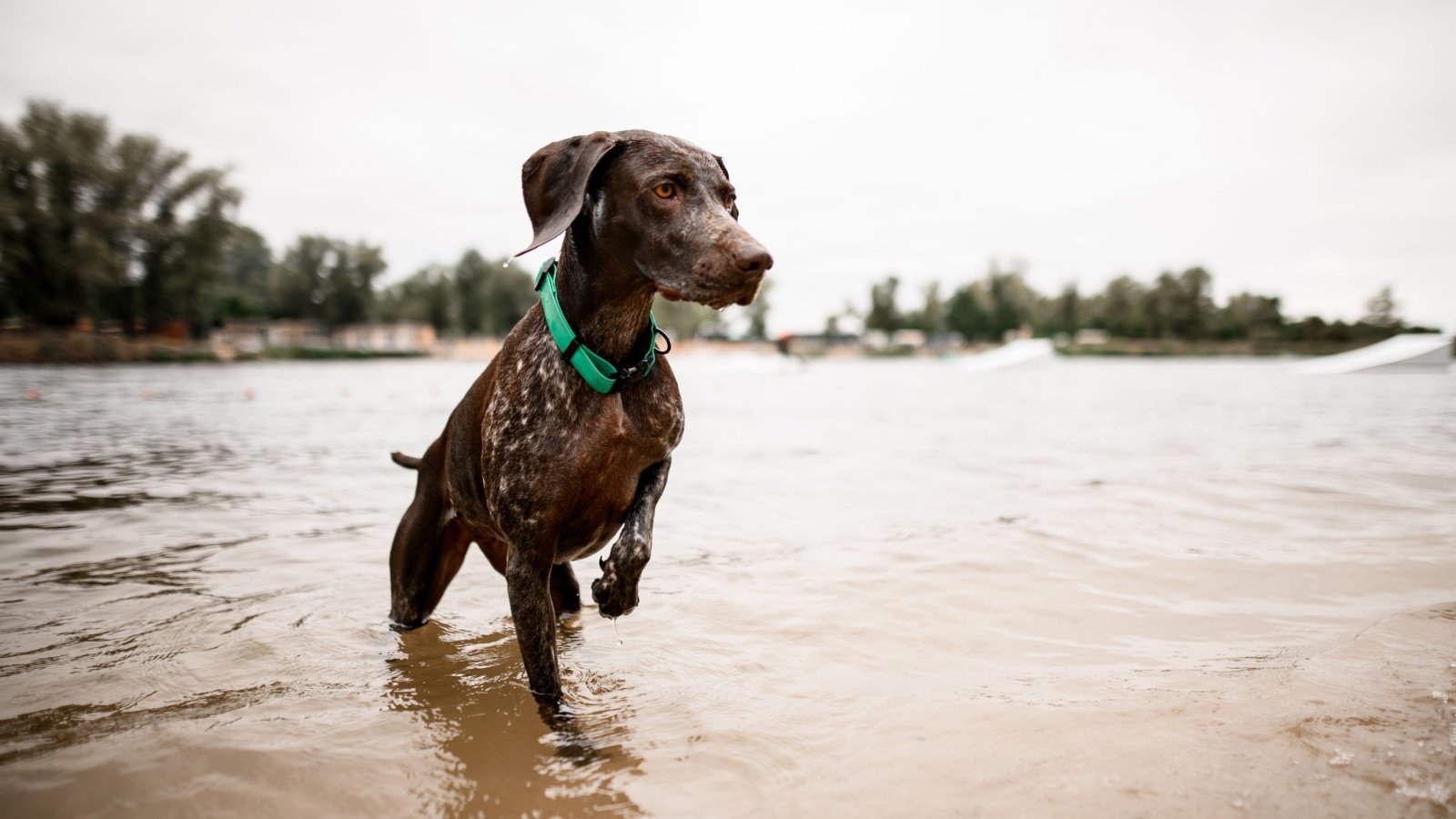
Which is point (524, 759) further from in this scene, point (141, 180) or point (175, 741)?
point (141, 180)

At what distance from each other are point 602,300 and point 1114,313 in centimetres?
14577

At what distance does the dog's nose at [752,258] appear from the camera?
270 centimetres

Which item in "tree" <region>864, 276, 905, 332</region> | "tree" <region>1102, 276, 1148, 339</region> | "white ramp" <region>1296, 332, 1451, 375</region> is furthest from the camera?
"tree" <region>864, 276, 905, 332</region>

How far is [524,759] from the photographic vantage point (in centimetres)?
298

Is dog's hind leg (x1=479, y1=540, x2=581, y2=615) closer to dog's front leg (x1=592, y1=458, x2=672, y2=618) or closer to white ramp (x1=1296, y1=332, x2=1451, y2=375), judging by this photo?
dog's front leg (x1=592, y1=458, x2=672, y2=618)

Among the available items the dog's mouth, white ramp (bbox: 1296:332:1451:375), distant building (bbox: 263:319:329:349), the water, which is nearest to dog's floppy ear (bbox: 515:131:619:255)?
the dog's mouth

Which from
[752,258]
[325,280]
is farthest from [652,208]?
[325,280]

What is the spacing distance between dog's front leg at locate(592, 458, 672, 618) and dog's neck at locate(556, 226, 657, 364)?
68cm

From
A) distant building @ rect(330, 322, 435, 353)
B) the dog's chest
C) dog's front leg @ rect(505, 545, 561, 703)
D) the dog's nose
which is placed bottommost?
dog's front leg @ rect(505, 545, 561, 703)

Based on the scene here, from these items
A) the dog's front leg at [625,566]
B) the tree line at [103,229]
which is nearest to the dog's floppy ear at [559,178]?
the dog's front leg at [625,566]

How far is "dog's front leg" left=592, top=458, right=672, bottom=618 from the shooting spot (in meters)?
3.12

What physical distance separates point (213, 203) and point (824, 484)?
80133mm

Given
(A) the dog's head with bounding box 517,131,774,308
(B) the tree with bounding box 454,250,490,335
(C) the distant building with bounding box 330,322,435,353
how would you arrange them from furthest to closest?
(B) the tree with bounding box 454,250,490,335 → (C) the distant building with bounding box 330,322,435,353 → (A) the dog's head with bounding box 517,131,774,308

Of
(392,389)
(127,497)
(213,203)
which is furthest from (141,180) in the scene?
(127,497)
